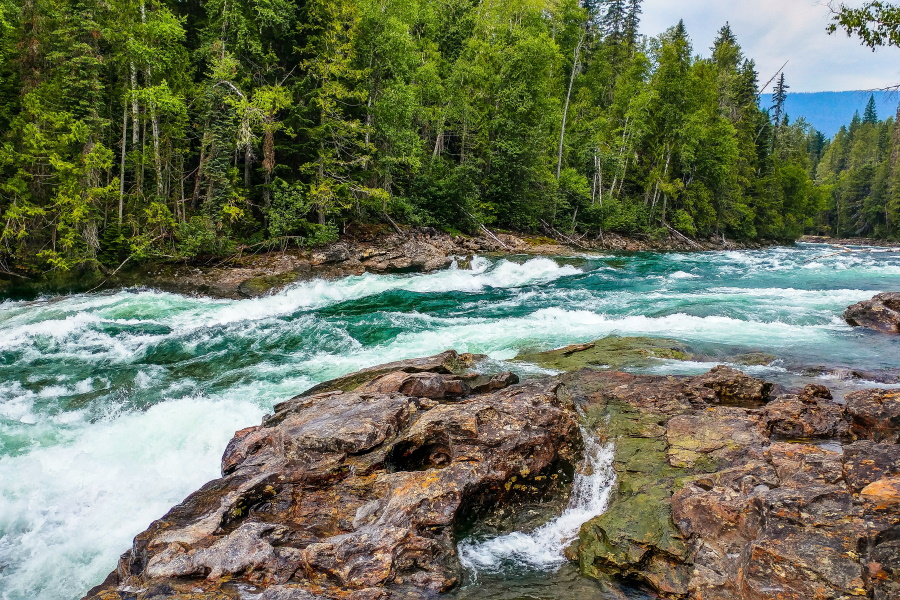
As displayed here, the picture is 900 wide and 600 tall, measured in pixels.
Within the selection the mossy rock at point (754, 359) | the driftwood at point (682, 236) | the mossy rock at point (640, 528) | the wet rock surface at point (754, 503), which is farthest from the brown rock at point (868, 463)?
the driftwood at point (682, 236)

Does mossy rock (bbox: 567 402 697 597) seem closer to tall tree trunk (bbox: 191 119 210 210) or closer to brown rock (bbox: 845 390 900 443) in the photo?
brown rock (bbox: 845 390 900 443)

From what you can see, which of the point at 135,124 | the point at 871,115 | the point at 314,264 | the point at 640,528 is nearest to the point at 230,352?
the point at 314,264

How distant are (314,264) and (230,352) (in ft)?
28.1

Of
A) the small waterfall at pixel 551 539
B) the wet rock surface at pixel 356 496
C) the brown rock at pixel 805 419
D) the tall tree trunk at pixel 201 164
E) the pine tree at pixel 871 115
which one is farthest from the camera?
the pine tree at pixel 871 115

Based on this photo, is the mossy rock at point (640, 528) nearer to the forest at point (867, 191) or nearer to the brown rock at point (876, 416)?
the brown rock at point (876, 416)

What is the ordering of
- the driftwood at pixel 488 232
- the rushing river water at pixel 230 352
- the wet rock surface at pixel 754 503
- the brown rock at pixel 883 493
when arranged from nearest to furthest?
the wet rock surface at pixel 754 503
the brown rock at pixel 883 493
the rushing river water at pixel 230 352
the driftwood at pixel 488 232

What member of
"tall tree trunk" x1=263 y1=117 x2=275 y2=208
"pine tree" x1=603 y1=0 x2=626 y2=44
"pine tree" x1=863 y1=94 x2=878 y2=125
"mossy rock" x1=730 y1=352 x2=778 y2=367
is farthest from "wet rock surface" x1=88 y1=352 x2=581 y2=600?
"pine tree" x1=863 y1=94 x2=878 y2=125

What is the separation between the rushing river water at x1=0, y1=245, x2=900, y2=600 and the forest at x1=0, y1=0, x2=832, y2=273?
4182 millimetres

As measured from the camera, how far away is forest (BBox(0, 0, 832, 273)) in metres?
16.4

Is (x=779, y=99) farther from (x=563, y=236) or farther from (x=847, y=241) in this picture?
(x=563, y=236)

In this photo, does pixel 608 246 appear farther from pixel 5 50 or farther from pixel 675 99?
pixel 5 50

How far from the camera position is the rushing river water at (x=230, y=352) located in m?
5.49

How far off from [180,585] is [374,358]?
6971 millimetres

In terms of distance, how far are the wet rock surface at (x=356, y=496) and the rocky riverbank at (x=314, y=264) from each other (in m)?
12.1
